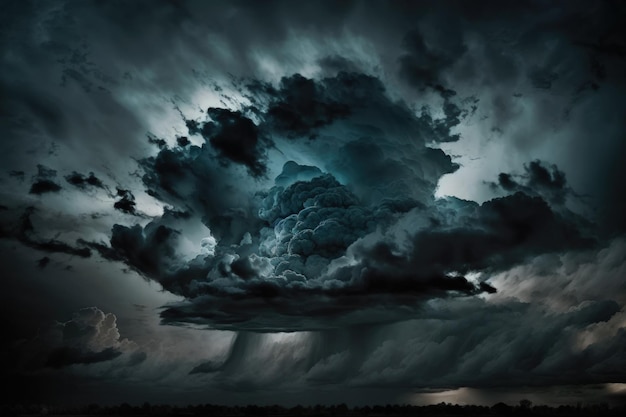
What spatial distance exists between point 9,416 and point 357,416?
112125 millimetres

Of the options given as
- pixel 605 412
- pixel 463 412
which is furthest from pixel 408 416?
pixel 605 412

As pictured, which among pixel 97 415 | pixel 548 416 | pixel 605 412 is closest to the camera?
pixel 548 416

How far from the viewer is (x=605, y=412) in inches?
7082

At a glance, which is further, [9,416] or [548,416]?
[9,416]

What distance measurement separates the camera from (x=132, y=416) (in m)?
188

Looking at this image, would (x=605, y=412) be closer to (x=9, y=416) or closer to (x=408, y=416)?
(x=408, y=416)

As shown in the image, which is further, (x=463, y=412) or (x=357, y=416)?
(x=463, y=412)

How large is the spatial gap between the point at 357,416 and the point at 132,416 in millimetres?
74030

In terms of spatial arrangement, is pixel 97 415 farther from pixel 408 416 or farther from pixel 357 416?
pixel 408 416

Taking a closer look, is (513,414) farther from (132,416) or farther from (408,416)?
(132,416)

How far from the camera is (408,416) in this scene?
173000 mm

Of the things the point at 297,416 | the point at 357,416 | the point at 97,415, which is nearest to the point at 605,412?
the point at 357,416

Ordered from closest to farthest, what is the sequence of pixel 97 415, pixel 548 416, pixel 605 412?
pixel 548 416 → pixel 605 412 → pixel 97 415

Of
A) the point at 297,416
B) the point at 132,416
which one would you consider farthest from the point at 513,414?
the point at 132,416
